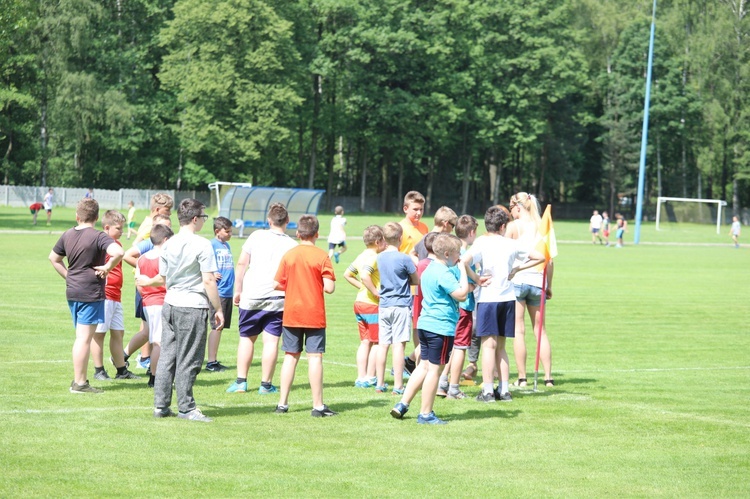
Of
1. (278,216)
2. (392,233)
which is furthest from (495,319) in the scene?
(278,216)

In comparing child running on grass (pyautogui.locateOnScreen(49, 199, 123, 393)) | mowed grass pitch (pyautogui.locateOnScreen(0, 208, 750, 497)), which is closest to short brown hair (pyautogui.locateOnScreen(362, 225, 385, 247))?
mowed grass pitch (pyautogui.locateOnScreen(0, 208, 750, 497))

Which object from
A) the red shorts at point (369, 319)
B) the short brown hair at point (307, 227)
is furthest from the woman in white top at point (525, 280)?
the short brown hair at point (307, 227)

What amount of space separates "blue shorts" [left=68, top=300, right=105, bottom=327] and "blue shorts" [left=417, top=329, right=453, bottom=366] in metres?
3.43

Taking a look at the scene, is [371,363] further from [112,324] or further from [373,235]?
[112,324]

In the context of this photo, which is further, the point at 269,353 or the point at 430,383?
the point at 269,353

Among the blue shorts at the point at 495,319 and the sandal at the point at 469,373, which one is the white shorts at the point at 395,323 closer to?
the blue shorts at the point at 495,319

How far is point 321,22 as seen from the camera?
266 ft

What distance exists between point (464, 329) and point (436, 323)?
56.6 inches

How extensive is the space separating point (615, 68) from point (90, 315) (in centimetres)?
8611

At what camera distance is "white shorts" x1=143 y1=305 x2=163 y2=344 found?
35.6 ft

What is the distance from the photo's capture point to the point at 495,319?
1059 centimetres

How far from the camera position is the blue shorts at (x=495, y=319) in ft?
34.7

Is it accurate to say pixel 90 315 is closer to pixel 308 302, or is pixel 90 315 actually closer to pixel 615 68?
pixel 308 302

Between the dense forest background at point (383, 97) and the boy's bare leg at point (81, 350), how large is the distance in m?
52.6
